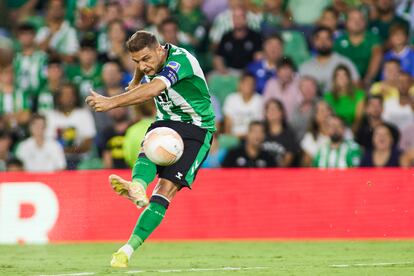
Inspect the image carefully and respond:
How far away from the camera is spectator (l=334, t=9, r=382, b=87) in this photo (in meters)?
16.8

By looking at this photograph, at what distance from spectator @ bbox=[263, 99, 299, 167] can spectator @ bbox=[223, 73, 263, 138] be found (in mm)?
552

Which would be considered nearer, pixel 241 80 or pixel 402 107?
pixel 402 107

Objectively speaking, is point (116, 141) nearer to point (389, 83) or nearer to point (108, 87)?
point (108, 87)

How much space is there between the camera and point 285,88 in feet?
54.0

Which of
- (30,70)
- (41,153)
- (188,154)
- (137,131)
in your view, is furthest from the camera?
(30,70)

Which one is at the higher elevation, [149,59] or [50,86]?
[149,59]

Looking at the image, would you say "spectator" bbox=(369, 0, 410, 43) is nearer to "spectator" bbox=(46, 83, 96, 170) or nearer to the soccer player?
"spectator" bbox=(46, 83, 96, 170)

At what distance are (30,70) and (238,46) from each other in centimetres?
334

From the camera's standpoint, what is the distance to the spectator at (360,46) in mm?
16781

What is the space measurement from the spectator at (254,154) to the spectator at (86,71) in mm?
2772

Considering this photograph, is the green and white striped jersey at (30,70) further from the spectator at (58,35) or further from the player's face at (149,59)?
the player's face at (149,59)

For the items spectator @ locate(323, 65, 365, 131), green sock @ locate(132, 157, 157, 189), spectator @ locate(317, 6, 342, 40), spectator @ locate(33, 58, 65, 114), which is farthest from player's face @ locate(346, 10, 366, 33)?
green sock @ locate(132, 157, 157, 189)

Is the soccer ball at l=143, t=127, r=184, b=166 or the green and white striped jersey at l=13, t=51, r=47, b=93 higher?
the soccer ball at l=143, t=127, r=184, b=166

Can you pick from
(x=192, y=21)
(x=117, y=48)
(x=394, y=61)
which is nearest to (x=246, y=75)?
(x=192, y=21)
